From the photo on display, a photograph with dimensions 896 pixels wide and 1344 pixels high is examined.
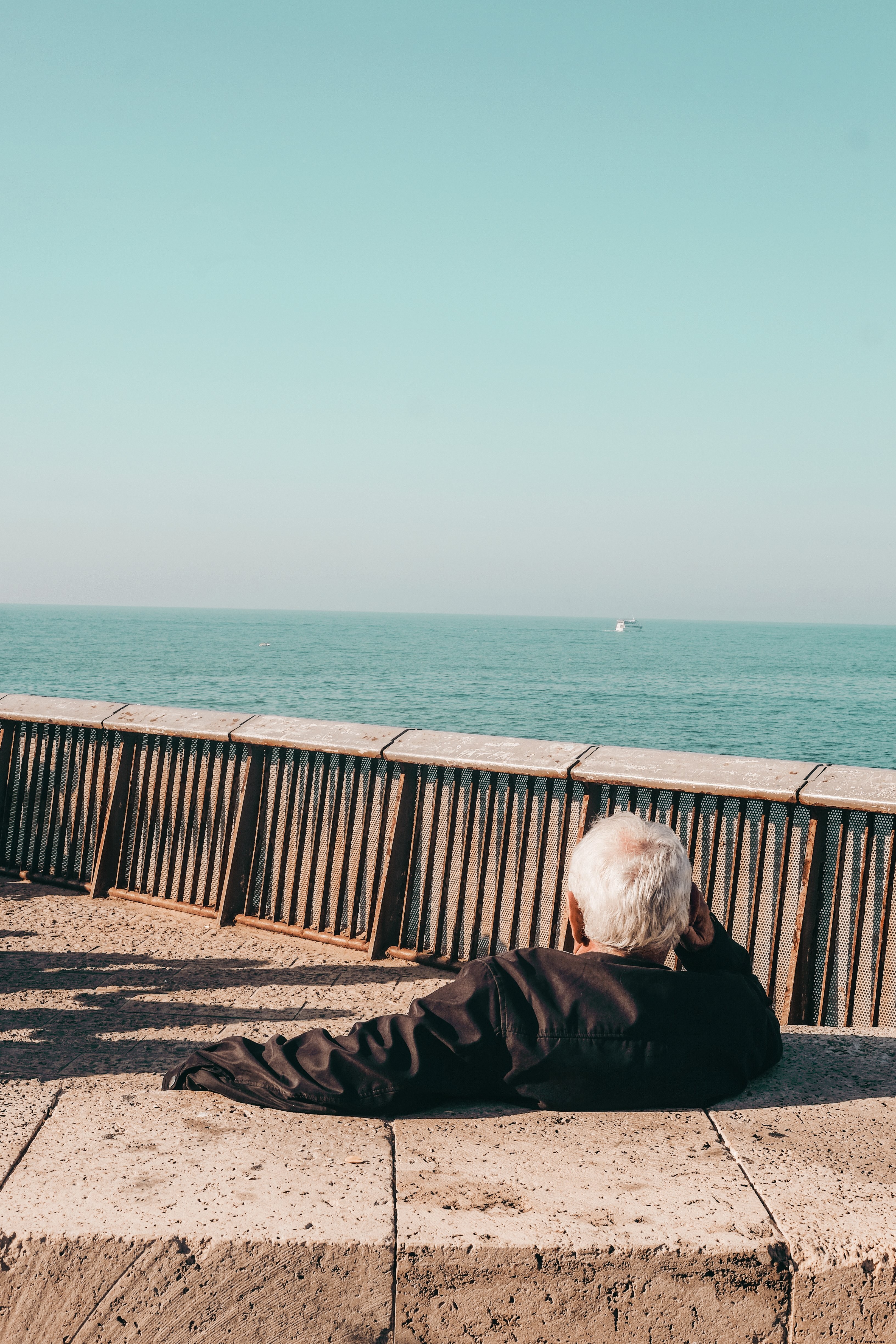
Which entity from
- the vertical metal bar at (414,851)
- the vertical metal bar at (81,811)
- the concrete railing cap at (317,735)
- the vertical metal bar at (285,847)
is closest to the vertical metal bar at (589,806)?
the vertical metal bar at (414,851)

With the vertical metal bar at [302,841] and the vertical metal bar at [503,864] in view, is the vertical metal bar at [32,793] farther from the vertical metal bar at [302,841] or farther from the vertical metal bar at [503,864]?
the vertical metal bar at [503,864]

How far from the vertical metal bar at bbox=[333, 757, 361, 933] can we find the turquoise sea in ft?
60.4

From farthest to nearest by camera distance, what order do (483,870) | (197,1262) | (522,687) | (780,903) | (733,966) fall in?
(522,687), (483,870), (780,903), (733,966), (197,1262)

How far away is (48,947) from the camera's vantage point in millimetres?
5895

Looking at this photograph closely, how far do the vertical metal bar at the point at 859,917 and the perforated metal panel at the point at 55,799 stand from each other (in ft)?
15.7

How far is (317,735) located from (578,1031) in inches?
157

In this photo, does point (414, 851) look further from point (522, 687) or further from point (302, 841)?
point (522, 687)

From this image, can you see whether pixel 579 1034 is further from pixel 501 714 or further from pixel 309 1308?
pixel 501 714

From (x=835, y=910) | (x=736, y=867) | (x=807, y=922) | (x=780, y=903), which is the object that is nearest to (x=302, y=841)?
(x=736, y=867)

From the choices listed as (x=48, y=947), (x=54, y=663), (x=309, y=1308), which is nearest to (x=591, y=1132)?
(x=309, y=1308)

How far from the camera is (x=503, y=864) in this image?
5.84 meters

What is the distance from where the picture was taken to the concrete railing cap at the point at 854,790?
473 cm

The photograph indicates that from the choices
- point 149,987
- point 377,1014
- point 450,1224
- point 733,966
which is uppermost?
point 733,966

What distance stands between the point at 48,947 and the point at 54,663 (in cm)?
9593
